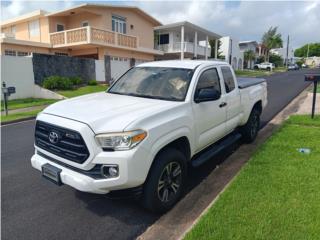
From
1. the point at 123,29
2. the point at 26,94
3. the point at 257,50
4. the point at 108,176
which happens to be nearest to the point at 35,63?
the point at 26,94

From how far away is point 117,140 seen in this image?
291 centimetres

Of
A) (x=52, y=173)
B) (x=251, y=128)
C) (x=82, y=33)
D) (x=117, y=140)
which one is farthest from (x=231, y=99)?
(x=82, y=33)

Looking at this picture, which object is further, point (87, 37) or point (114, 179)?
point (87, 37)

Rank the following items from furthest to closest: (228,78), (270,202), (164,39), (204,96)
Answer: (164,39) < (228,78) < (204,96) < (270,202)

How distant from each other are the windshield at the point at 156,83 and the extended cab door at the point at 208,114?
9.4 inches

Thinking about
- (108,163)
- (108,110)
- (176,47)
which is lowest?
(108,163)

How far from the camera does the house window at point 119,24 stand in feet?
80.8

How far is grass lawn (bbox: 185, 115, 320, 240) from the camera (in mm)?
2891

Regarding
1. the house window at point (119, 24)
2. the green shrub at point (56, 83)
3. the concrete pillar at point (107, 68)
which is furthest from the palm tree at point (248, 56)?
the green shrub at point (56, 83)

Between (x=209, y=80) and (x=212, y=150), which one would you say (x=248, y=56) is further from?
(x=212, y=150)

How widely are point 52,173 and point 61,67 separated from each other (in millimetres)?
16322

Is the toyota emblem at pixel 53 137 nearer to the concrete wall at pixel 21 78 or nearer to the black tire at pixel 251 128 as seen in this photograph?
the black tire at pixel 251 128

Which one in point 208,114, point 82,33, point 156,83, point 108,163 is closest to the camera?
point 108,163

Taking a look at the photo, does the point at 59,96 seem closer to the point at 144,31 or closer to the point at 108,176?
the point at 108,176
